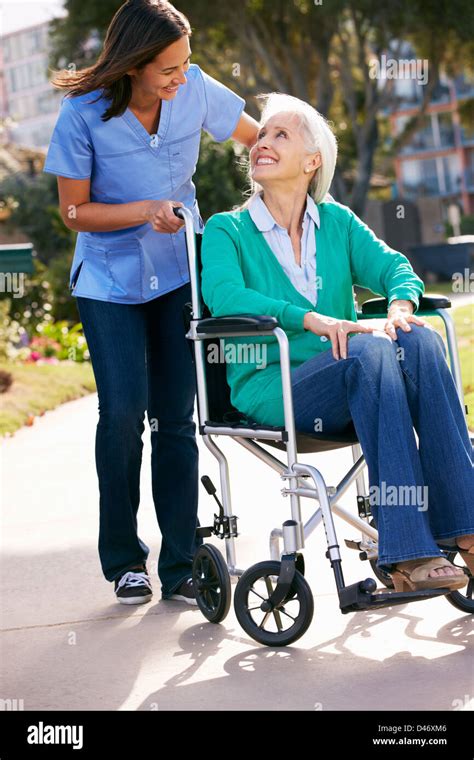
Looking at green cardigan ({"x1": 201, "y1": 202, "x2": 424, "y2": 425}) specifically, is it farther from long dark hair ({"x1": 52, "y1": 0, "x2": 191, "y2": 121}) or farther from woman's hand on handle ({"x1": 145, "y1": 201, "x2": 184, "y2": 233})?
long dark hair ({"x1": 52, "y1": 0, "x2": 191, "y2": 121})

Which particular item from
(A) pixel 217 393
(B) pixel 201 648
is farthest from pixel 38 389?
(B) pixel 201 648

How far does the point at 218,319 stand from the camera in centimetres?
372

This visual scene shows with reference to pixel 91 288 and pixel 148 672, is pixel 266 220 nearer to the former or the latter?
pixel 91 288

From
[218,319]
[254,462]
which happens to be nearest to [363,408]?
[218,319]

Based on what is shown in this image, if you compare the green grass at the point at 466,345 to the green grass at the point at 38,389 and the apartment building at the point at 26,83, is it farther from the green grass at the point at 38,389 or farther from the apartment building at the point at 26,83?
the apartment building at the point at 26,83

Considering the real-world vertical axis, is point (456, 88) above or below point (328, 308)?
above

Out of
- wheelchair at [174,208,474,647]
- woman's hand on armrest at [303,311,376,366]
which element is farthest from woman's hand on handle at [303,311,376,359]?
wheelchair at [174,208,474,647]

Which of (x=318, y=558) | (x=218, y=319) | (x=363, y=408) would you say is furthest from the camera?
(x=318, y=558)

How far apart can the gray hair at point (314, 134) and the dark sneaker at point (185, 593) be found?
130cm

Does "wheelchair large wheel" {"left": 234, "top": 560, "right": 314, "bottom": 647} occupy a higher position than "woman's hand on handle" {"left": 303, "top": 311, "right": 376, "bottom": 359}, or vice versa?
"woman's hand on handle" {"left": 303, "top": 311, "right": 376, "bottom": 359}

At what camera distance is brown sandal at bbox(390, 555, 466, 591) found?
10.8ft

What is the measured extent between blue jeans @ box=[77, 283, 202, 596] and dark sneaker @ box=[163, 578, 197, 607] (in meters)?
0.02

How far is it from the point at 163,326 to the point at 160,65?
0.90 metres

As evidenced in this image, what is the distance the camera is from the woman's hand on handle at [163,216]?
13.2 ft
